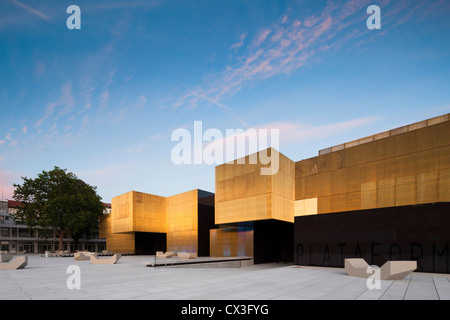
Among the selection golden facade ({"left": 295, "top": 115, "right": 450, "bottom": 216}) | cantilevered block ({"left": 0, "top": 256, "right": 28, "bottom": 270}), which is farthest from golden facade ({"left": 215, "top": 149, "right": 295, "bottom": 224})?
cantilevered block ({"left": 0, "top": 256, "right": 28, "bottom": 270})

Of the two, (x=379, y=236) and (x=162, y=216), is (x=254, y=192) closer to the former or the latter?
(x=379, y=236)

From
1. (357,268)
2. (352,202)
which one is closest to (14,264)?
(357,268)

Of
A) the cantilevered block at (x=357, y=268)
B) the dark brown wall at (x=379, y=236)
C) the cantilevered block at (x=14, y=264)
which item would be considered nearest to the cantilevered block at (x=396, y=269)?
the cantilevered block at (x=357, y=268)

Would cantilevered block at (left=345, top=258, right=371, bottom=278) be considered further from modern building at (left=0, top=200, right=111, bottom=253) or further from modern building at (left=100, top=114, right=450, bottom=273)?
modern building at (left=0, top=200, right=111, bottom=253)

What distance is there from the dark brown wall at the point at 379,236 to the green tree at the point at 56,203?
45.9 m

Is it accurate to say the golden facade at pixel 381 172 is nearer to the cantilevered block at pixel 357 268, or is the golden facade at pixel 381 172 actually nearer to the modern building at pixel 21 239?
the cantilevered block at pixel 357 268

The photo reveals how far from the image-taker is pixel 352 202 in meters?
22.0

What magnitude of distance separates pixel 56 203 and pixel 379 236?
2113 inches

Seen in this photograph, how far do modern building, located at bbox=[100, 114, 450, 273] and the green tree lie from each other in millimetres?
34555

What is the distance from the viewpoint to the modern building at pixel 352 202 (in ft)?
59.1

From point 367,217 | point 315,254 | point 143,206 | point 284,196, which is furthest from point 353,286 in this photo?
point 143,206

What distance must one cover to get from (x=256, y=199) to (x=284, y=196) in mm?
2499

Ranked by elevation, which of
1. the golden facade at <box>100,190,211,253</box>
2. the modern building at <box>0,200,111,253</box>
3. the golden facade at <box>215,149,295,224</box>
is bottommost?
the modern building at <box>0,200,111,253</box>

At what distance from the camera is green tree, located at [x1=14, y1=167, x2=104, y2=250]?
5397 cm
